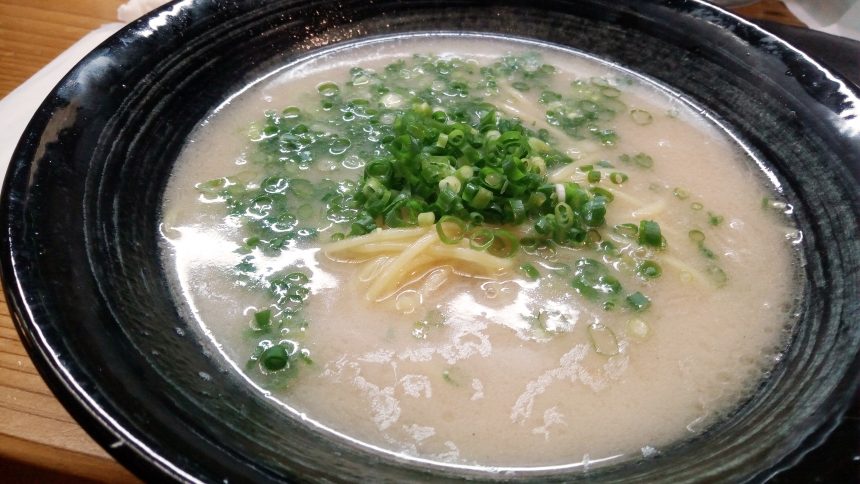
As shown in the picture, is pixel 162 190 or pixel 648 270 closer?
pixel 648 270

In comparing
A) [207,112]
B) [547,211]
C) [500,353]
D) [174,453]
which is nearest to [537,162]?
[547,211]

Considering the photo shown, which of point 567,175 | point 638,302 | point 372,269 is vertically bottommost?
point 372,269

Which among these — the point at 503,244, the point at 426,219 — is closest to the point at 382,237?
the point at 426,219

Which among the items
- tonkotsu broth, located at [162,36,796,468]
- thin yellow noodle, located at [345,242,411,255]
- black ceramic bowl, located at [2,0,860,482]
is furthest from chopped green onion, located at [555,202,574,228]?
black ceramic bowl, located at [2,0,860,482]

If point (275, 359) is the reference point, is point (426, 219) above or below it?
above

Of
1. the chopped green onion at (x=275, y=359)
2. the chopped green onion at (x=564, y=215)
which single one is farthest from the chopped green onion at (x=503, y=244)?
the chopped green onion at (x=275, y=359)

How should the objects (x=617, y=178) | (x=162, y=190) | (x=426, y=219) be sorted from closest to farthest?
(x=426, y=219)
(x=162, y=190)
(x=617, y=178)

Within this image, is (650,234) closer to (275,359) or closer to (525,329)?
(525,329)
